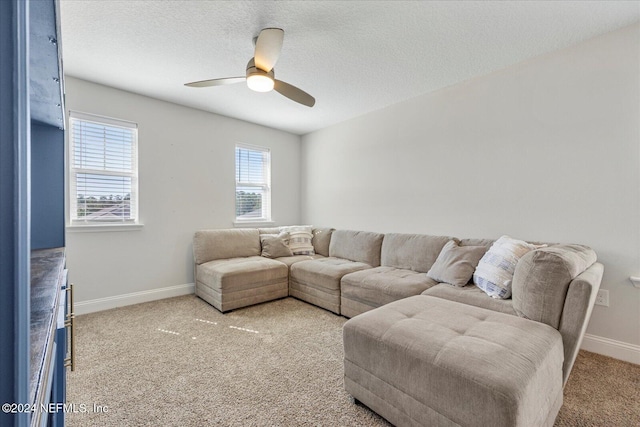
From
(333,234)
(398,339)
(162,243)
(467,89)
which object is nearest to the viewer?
(398,339)

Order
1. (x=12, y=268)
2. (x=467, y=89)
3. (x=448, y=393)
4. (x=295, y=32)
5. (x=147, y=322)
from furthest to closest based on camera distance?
(x=467, y=89)
(x=147, y=322)
(x=295, y=32)
(x=448, y=393)
(x=12, y=268)

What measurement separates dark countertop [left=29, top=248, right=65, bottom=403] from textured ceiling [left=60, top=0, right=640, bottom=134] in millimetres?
1802

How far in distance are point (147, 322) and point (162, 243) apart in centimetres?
109

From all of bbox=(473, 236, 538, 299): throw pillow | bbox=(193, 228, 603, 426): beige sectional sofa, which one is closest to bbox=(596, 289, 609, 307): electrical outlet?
bbox=(193, 228, 603, 426): beige sectional sofa

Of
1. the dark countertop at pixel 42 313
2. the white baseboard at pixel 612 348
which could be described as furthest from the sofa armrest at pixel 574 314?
the dark countertop at pixel 42 313

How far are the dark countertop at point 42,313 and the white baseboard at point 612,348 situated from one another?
336cm

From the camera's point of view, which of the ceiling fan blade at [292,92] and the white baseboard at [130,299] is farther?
the white baseboard at [130,299]

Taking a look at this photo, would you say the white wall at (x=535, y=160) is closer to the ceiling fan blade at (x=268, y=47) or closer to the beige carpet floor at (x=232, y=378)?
the beige carpet floor at (x=232, y=378)

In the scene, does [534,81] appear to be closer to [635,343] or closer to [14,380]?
[635,343]

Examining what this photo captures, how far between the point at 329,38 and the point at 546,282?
7.51 ft

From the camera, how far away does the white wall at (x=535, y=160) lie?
87.0 inches

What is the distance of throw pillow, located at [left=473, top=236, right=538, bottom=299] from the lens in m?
2.12

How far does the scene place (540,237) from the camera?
2596 mm

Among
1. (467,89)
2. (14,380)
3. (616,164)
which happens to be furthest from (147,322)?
(616,164)
